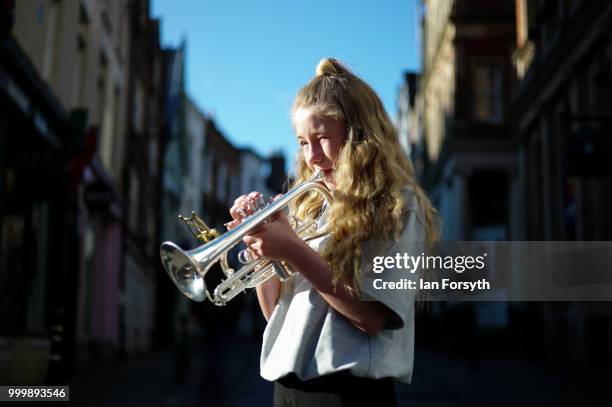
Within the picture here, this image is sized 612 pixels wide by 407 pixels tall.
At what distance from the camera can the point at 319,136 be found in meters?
2.15

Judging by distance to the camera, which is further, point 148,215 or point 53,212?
point 148,215

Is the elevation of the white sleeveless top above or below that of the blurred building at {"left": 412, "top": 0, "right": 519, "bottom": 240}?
below

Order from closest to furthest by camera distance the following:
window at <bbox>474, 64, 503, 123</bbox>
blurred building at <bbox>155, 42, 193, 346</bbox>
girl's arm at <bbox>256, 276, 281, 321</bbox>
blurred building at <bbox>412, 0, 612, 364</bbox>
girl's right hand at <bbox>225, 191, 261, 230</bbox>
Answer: girl's right hand at <bbox>225, 191, 261, 230</bbox> → girl's arm at <bbox>256, 276, 281, 321</bbox> → blurred building at <bbox>412, 0, 612, 364</bbox> → window at <bbox>474, 64, 503, 123</bbox> → blurred building at <bbox>155, 42, 193, 346</bbox>

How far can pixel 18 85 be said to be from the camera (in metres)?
10.8

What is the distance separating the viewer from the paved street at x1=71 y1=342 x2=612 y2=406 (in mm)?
8938

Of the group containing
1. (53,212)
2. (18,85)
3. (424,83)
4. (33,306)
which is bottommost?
(33,306)

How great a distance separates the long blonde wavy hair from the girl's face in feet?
0.05

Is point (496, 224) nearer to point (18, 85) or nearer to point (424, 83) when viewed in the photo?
point (424, 83)

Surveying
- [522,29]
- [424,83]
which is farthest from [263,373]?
[424,83]

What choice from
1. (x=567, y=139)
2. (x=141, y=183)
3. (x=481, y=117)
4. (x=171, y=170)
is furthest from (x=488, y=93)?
(x=567, y=139)

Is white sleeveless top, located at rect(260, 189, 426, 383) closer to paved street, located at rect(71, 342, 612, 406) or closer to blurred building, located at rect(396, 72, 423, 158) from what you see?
paved street, located at rect(71, 342, 612, 406)

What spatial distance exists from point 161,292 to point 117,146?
15524mm

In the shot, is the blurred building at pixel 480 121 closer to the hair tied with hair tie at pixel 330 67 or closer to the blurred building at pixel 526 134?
the blurred building at pixel 526 134

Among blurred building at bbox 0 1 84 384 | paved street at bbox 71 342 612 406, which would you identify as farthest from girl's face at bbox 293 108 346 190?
blurred building at bbox 0 1 84 384
